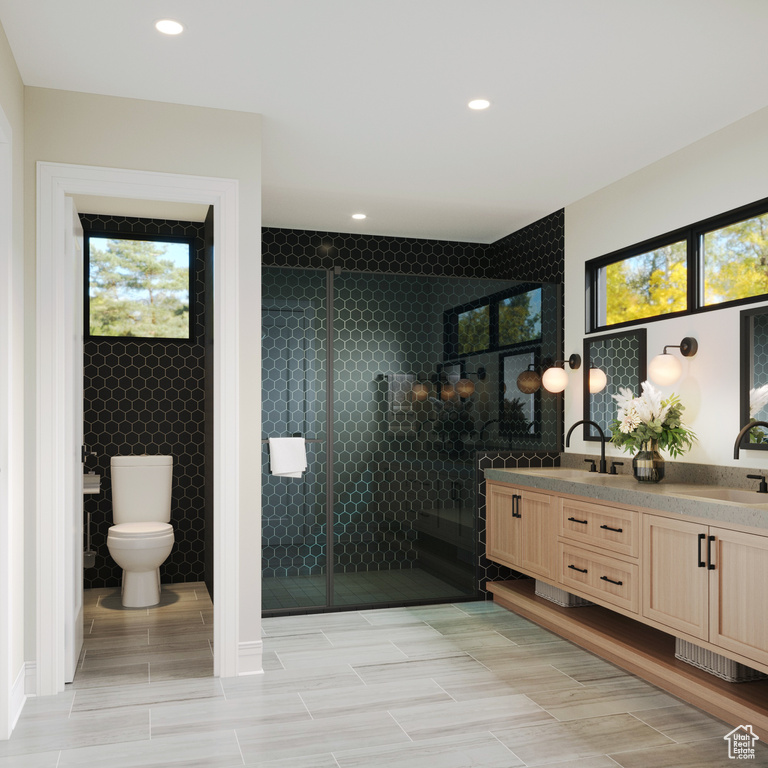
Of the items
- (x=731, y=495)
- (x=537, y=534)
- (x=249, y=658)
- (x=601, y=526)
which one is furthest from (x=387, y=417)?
(x=731, y=495)

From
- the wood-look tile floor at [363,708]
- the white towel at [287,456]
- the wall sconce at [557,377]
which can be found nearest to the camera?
the wood-look tile floor at [363,708]

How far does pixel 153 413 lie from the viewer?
17.2 ft

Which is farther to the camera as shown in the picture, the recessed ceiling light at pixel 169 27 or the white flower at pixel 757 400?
the white flower at pixel 757 400

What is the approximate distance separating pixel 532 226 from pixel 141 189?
311 cm

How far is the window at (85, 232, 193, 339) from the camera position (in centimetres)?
516

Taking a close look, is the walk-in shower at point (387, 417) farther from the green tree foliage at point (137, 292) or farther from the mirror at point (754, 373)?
the mirror at point (754, 373)

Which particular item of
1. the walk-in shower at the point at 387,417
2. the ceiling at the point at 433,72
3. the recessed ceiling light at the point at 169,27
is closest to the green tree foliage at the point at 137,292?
the walk-in shower at the point at 387,417

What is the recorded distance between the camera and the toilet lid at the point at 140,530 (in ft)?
15.1

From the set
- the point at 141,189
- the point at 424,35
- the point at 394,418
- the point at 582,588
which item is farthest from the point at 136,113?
the point at 582,588

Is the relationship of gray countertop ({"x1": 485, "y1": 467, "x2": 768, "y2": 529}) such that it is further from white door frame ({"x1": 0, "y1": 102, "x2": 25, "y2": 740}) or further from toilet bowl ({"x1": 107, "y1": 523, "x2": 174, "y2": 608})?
white door frame ({"x1": 0, "y1": 102, "x2": 25, "y2": 740})

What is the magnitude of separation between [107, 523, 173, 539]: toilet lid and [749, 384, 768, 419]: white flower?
352cm

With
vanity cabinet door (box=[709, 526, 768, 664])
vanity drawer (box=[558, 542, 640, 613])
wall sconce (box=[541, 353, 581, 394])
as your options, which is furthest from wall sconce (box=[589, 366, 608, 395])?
vanity cabinet door (box=[709, 526, 768, 664])

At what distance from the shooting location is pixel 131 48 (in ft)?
9.73

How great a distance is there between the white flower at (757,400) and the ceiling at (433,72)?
4.41ft
